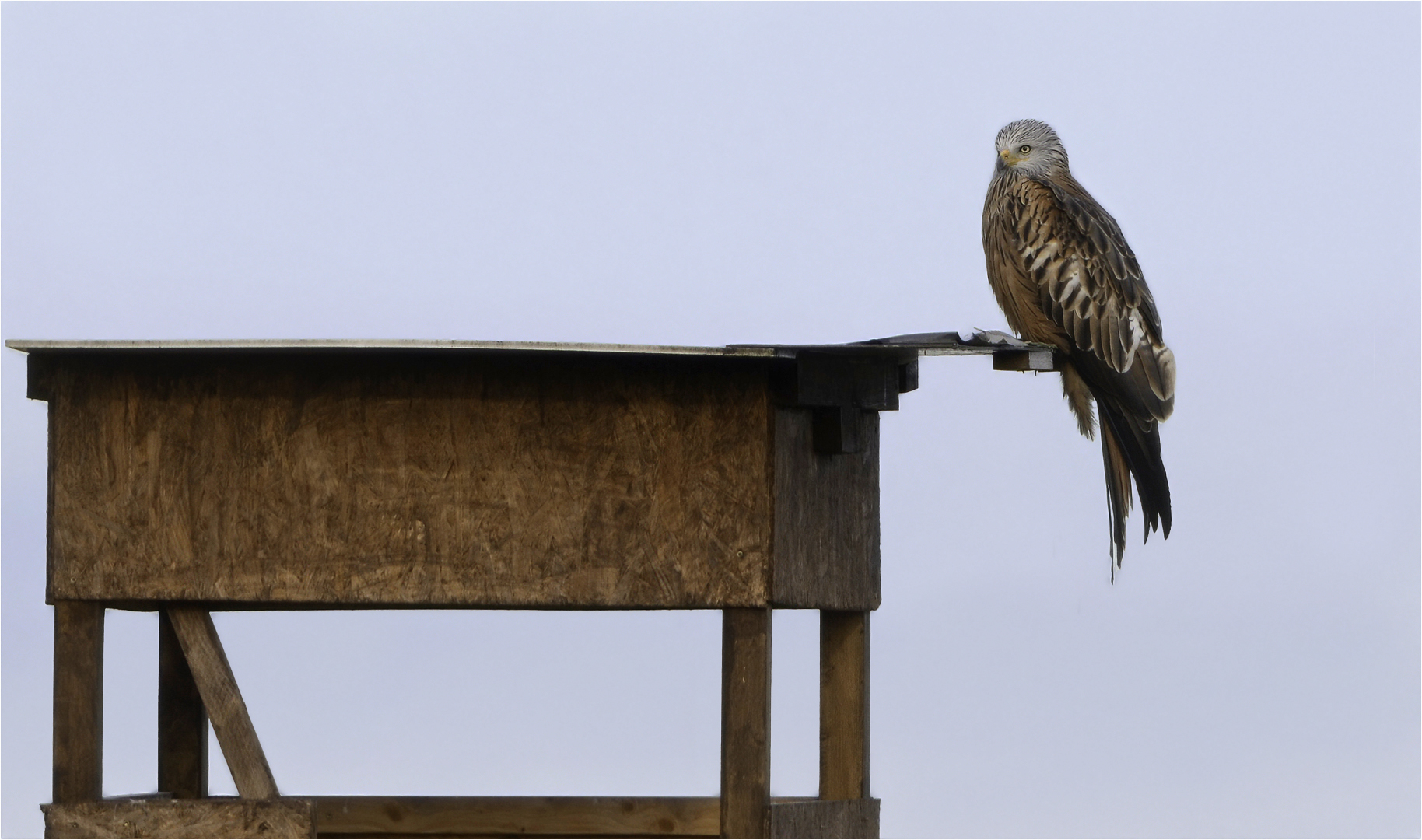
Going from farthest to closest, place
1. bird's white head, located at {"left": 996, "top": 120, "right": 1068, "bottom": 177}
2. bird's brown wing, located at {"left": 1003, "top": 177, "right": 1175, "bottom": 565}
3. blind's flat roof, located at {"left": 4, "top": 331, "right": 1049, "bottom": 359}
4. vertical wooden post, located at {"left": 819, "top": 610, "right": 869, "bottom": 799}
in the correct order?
1. bird's white head, located at {"left": 996, "top": 120, "right": 1068, "bottom": 177}
2. bird's brown wing, located at {"left": 1003, "top": 177, "right": 1175, "bottom": 565}
3. vertical wooden post, located at {"left": 819, "top": 610, "right": 869, "bottom": 799}
4. blind's flat roof, located at {"left": 4, "top": 331, "right": 1049, "bottom": 359}

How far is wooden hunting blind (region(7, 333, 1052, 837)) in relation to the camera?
291 inches

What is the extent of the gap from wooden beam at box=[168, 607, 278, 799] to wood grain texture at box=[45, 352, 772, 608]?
0.18 m

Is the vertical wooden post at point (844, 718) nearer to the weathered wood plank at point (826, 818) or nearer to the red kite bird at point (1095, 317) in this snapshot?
the weathered wood plank at point (826, 818)

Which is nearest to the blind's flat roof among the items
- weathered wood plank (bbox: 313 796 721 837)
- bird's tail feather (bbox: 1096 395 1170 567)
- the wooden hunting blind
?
the wooden hunting blind

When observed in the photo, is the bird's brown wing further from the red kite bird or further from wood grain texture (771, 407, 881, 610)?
wood grain texture (771, 407, 881, 610)

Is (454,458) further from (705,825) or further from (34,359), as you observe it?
(705,825)

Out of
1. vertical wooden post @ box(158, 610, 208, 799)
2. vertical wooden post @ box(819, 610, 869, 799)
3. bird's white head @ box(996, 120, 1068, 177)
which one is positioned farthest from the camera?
bird's white head @ box(996, 120, 1068, 177)

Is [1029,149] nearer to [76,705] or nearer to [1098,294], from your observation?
[1098,294]

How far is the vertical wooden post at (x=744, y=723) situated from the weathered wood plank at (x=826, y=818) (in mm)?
111

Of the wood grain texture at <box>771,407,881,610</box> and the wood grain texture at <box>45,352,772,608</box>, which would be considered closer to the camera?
the wood grain texture at <box>45,352,772,608</box>

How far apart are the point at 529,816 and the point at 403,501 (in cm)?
240

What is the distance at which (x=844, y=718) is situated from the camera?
8.77 meters

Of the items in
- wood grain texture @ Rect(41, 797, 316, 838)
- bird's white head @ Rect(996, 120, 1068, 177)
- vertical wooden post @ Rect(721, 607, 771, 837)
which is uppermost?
bird's white head @ Rect(996, 120, 1068, 177)

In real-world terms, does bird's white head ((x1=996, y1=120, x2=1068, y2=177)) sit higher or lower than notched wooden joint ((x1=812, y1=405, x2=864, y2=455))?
higher
